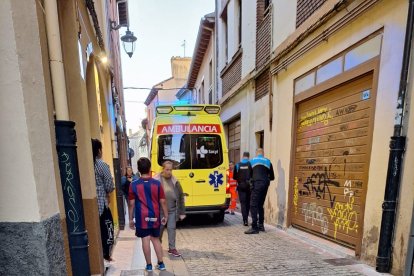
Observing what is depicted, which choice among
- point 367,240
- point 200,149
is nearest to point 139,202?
point 367,240

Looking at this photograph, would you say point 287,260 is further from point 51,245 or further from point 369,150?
point 51,245

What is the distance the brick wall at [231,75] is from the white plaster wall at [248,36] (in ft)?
2.25

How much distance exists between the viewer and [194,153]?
26.0 feet

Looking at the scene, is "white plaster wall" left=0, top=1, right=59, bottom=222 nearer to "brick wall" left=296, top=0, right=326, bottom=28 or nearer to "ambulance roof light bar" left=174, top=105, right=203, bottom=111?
"brick wall" left=296, top=0, right=326, bottom=28

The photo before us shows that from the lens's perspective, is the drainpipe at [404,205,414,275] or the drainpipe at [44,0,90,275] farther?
the drainpipe at [404,205,414,275]

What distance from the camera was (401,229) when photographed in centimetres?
370

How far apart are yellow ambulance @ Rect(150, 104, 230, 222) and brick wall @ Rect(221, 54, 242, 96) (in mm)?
4026

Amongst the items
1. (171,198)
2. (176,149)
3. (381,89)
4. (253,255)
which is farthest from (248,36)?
(253,255)

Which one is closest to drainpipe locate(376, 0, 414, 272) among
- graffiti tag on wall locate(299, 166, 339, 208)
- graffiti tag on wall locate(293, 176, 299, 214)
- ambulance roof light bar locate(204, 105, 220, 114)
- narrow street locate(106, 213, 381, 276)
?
narrow street locate(106, 213, 381, 276)

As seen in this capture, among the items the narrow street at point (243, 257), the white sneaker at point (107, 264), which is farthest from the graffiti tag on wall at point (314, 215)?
the white sneaker at point (107, 264)

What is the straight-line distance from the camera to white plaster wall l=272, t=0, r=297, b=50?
22.5 feet

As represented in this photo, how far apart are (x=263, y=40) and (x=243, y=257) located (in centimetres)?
608

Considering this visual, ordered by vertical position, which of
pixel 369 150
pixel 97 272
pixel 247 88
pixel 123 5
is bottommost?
pixel 97 272

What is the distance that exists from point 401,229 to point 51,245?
371 centimetres
